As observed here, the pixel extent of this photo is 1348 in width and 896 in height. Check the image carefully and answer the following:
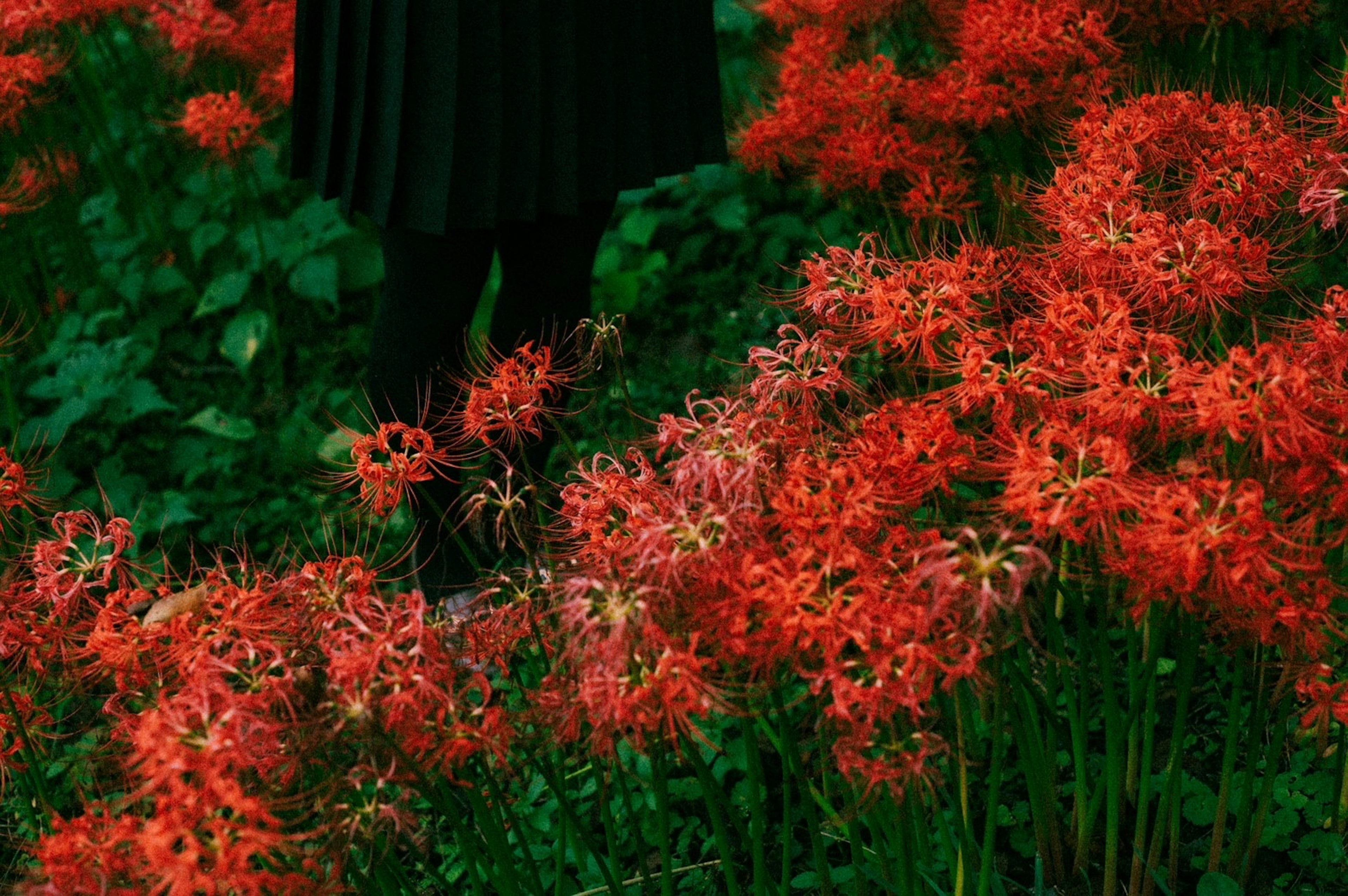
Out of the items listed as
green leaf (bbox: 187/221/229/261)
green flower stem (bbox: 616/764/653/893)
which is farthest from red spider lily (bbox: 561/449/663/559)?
green leaf (bbox: 187/221/229/261)

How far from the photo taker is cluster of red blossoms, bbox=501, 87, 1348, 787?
3.43 ft

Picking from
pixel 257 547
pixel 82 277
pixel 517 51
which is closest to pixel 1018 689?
pixel 517 51

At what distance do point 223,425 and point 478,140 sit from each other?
54.1 inches

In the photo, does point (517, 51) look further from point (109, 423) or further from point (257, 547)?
point (109, 423)

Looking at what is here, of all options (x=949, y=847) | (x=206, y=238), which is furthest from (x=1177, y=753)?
(x=206, y=238)

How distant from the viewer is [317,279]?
3.23 metres

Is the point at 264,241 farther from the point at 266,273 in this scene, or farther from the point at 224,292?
the point at 266,273

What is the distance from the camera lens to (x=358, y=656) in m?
1.08

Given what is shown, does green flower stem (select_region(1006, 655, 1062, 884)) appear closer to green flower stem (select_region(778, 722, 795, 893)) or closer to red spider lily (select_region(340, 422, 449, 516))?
green flower stem (select_region(778, 722, 795, 893))

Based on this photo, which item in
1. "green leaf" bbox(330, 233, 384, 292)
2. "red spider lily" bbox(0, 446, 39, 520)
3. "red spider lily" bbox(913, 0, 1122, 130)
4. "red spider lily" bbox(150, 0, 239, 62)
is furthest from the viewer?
"green leaf" bbox(330, 233, 384, 292)

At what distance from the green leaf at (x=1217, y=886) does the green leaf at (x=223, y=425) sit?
2.24 metres

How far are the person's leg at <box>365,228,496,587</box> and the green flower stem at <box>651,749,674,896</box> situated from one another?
→ 740mm

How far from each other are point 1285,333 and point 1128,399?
0.67 meters

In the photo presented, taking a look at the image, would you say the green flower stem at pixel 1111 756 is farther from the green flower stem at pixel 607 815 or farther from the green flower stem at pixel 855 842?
the green flower stem at pixel 607 815
